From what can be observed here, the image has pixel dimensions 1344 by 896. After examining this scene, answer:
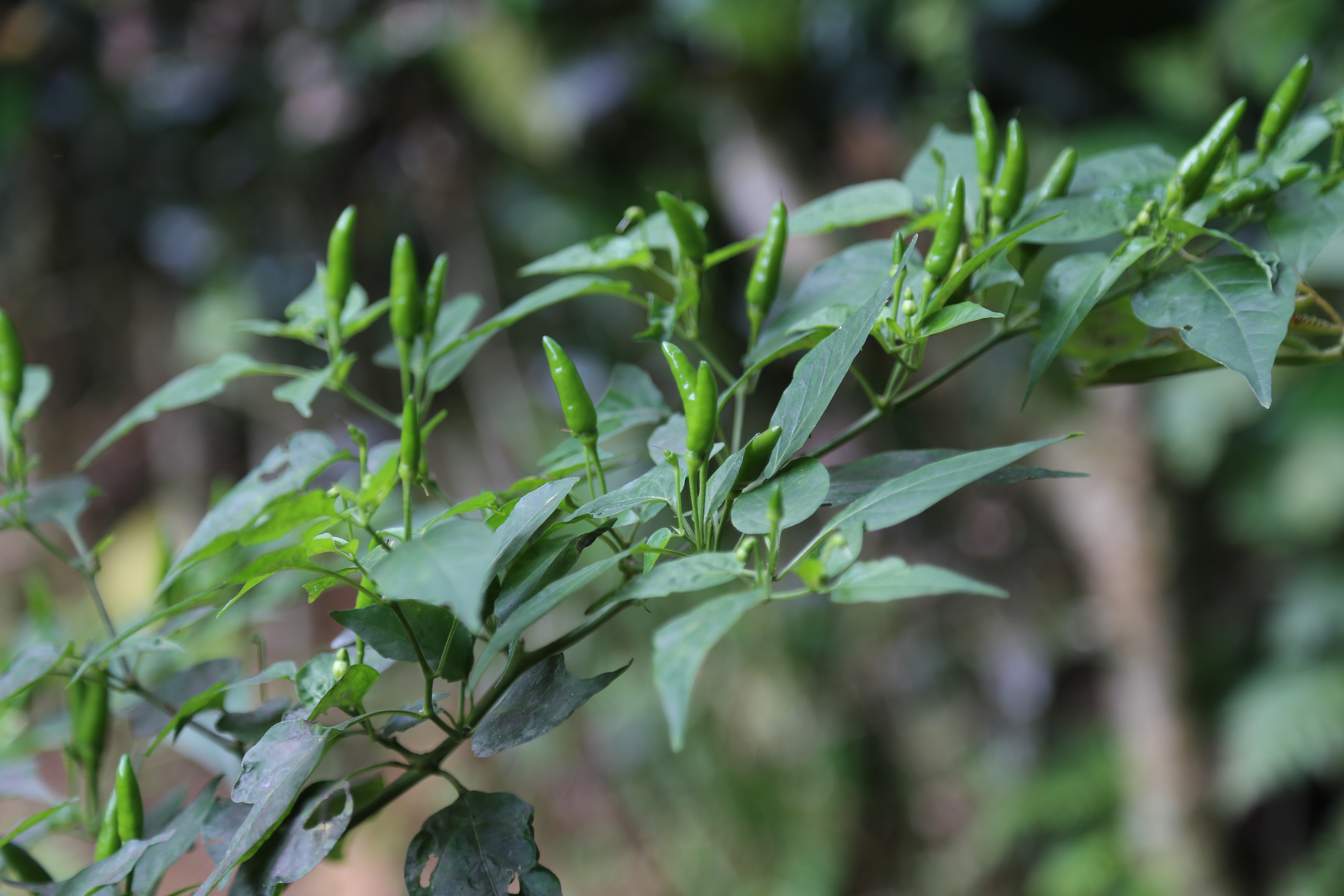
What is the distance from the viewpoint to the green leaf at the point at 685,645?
24 cm

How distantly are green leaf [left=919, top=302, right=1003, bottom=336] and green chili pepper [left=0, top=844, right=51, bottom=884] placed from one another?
507mm

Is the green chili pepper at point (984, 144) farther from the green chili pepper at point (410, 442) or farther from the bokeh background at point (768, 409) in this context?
the bokeh background at point (768, 409)

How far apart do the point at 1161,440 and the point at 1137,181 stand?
3.90ft

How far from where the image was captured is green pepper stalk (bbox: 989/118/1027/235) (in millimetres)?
441

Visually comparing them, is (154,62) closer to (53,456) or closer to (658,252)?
(53,456)

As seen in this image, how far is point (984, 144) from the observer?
0.46 m

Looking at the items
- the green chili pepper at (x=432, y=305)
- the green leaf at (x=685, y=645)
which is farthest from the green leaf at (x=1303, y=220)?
the green chili pepper at (x=432, y=305)

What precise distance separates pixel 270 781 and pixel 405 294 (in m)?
A: 0.25

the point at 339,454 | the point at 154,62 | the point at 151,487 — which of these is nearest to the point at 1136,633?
the point at 339,454

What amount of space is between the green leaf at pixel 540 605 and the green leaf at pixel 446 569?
3 cm

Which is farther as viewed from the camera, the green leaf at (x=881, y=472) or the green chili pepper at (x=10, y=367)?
the green chili pepper at (x=10, y=367)

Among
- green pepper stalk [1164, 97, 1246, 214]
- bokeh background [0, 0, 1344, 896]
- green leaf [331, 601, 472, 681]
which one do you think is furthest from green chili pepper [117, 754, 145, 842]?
bokeh background [0, 0, 1344, 896]

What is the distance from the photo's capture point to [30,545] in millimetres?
2471

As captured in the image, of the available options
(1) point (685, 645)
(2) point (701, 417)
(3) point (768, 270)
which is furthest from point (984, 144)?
(1) point (685, 645)
